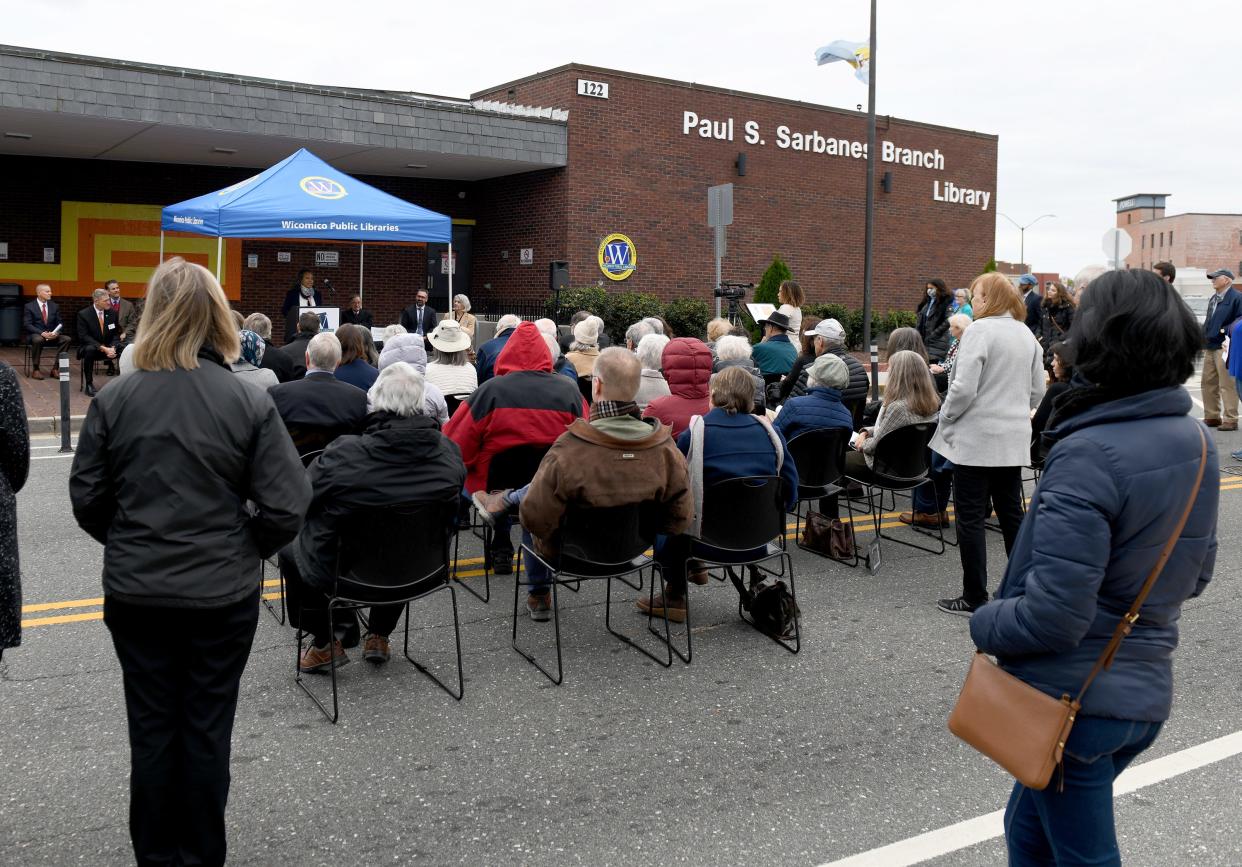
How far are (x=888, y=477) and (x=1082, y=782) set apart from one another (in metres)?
5.63

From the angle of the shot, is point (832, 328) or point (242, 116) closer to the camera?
point (832, 328)

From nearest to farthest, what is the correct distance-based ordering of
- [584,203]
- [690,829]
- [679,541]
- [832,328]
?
[690,829] → [679,541] → [832,328] → [584,203]

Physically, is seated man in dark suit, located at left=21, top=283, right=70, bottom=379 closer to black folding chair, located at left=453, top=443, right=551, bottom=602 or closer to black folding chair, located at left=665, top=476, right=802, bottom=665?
black folding chair, located at left=453, top=443, right=551, bottom=602

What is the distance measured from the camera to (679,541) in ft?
19.5

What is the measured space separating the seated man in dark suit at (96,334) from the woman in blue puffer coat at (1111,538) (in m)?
15.7

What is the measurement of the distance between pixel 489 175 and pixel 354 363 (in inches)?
693

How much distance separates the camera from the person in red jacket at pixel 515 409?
641 cm

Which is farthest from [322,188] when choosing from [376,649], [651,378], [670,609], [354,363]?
[376,649]

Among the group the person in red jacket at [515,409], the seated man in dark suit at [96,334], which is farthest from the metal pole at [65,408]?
the person in red jacket at [515,409]

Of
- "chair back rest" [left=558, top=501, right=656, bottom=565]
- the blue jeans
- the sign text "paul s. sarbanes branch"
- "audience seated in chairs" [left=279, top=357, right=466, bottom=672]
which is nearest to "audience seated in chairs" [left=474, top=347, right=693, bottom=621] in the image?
"chair back rest" [left=558, top=501, right=656, bottom=565]

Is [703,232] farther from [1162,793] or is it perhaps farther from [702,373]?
[1162,793]

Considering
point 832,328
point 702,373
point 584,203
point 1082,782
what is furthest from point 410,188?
point 1082,782

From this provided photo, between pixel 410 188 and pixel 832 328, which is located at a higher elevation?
pixel 410 188

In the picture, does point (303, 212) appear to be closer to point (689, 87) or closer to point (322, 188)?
point (322, 188)
